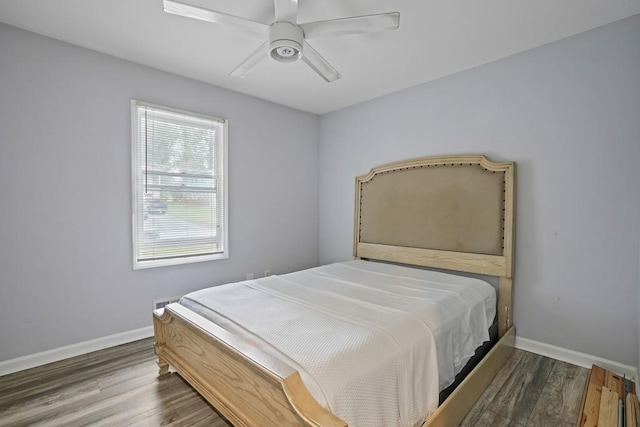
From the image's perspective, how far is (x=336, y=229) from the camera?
4.09 meters

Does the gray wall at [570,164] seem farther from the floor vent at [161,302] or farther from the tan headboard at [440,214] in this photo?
the floor vent at [161,302]

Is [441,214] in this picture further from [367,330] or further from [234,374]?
[234,374]

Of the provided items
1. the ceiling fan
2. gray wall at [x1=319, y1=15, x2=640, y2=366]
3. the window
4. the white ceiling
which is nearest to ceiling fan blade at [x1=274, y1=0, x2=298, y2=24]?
the ceiling fan

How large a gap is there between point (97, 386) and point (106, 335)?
0.66 metres

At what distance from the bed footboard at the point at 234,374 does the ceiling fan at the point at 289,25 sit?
1717 millimetres

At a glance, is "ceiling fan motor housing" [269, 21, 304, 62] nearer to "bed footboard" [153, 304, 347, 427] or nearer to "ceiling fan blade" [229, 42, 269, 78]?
"ceiling fan blade" [229, 42, 269, 78]

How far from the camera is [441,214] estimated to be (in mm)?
2967

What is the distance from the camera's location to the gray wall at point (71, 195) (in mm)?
2229

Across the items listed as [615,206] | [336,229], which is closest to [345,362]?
[615,206]

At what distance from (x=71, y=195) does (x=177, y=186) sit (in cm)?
83

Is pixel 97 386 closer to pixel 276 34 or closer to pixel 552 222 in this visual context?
pixel 276 34

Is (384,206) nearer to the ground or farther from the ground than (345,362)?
farther from the ground

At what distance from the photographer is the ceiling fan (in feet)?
5.45

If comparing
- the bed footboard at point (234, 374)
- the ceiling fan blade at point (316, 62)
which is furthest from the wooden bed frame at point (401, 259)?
the ceiling fan blade at point (316, 62)
